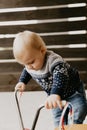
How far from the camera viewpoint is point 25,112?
232 centimetres

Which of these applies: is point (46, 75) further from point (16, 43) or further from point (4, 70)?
point (4, 70)

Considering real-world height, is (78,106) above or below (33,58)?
below

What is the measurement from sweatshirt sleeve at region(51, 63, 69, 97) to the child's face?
0.21 ft

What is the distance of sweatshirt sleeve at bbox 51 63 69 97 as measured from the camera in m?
1.16

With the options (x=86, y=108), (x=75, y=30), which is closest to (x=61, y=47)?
(x=75, y=30)

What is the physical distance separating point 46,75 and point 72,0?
4.95ft

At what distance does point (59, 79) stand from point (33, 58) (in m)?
0.12

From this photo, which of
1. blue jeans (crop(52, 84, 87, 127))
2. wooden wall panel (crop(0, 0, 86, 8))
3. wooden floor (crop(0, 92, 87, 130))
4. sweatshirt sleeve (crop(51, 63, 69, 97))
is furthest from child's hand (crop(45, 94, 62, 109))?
wooden wall panel (crop(0, 0, 86, 8))

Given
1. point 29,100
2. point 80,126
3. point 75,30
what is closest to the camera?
point 80,126

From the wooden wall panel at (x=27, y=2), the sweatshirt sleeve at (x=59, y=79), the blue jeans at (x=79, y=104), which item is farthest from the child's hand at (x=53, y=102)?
the wooden wall panel at (x=27, y=2)

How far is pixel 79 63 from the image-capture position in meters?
2.78

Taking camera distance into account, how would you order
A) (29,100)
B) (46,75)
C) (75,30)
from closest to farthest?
(46,75)
(29,100)
(75,30)

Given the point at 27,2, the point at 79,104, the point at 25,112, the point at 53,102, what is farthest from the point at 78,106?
the point at 27,2

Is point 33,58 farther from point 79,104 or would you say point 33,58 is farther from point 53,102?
point 79,104
